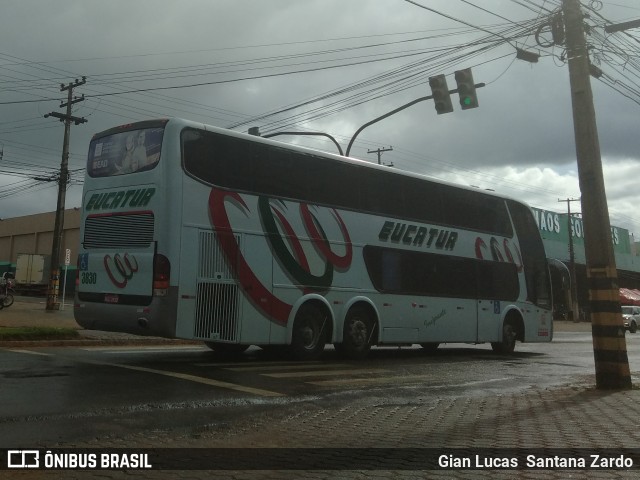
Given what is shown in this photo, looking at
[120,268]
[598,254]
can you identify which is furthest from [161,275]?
[598,254]

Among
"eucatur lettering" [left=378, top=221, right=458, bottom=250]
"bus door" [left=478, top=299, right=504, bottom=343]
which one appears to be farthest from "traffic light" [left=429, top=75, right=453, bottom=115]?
"bus door" [left=478, top=299, right=504, bottom=343]

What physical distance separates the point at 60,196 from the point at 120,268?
20.3 metres

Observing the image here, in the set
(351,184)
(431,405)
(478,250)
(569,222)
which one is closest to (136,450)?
(431,405)

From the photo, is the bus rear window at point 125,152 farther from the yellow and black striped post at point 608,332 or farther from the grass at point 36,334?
the yellow and black striped post at point 608,332

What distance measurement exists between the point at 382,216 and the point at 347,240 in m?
1.19

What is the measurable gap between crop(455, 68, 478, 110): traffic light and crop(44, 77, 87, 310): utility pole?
19396mm

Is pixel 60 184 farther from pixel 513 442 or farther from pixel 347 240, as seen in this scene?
pixel 513 442

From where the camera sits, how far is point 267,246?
12.0 meters

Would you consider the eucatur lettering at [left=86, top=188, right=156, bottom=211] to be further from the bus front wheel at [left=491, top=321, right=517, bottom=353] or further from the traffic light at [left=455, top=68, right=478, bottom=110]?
the bus front wheel at [left=491, top=321, right=517, bottom=353]

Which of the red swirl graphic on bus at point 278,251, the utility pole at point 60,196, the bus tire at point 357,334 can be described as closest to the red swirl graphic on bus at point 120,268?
the red swirl graphic on bus at point 278,251

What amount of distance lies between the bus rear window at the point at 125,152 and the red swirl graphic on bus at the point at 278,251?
121 centimetres

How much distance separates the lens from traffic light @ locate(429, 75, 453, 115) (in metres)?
16.1

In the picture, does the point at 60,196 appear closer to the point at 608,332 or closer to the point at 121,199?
the point at 121,199

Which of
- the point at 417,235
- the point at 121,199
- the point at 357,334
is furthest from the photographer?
the point at 417,235
